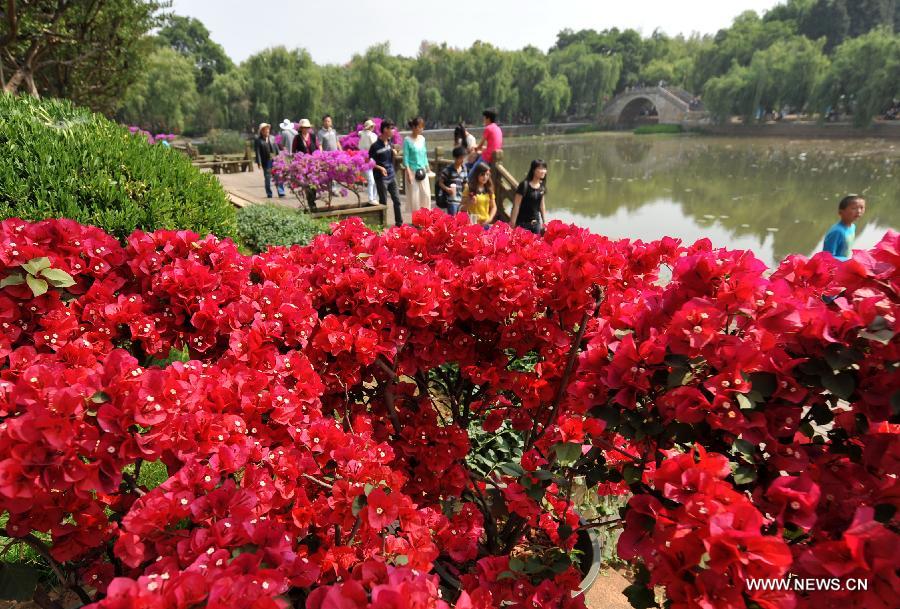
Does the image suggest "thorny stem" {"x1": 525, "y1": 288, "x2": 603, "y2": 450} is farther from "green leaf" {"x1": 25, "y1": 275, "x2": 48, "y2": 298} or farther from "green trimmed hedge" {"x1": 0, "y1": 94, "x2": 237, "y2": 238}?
"green trimmed hedge" {"x1": 0, "y1": 94, "x2": 237, "y2": 238}

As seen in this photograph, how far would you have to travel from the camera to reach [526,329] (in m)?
1.89

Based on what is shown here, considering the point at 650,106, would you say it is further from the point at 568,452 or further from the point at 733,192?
the point at 568,452

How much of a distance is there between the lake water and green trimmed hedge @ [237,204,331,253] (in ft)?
23.5

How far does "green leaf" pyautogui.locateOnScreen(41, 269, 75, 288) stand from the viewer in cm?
164

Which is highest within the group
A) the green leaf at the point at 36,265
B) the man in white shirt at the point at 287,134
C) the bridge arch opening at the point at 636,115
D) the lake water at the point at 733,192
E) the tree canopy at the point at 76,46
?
the bridge arch opening at the point at 636,115

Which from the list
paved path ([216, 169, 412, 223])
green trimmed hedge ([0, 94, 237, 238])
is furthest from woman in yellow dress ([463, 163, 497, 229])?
green trimmed hedge ([0, 94, 237, 238])

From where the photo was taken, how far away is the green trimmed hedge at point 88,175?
9.43ft

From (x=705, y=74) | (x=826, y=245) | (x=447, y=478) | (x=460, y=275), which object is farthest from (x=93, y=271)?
(x=705, y=74)

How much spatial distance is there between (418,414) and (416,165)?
6.61 m

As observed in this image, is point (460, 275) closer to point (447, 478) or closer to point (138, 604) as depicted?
point (447, 478)

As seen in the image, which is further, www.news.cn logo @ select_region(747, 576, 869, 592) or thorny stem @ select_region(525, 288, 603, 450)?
thorny stem @ select_region(525, 288, 603, 450)

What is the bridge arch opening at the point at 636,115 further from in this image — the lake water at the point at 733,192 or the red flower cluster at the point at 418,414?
the red flower cluster at the point at 418,414

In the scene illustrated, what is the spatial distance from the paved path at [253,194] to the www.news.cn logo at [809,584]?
776 cm

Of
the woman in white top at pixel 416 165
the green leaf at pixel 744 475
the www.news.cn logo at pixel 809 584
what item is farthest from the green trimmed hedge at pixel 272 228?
the www.news.cn logo at pixel 809 584
